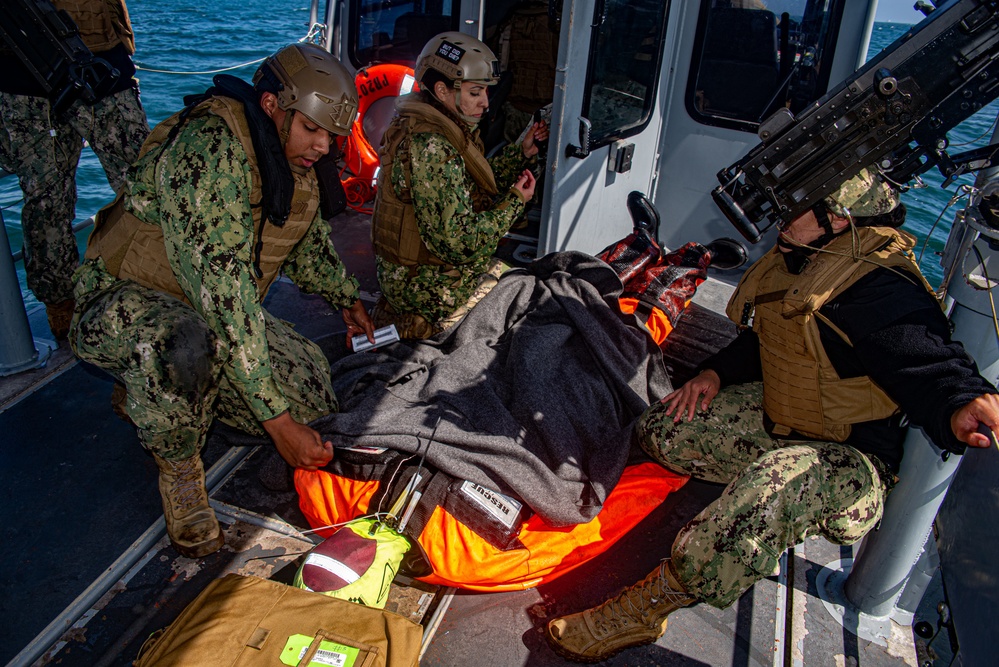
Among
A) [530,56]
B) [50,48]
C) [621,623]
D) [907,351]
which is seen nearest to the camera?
[907,351]

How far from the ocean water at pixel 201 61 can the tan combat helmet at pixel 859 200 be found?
2392 mm

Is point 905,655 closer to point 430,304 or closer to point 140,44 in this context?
point 430,304

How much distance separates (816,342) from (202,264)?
2.10 m

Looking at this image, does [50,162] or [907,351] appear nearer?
[907,351]

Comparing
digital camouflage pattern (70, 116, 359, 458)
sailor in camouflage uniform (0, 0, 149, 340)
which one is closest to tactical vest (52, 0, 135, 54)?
sailor in camouflage uniform (0, 0, 149, 340)

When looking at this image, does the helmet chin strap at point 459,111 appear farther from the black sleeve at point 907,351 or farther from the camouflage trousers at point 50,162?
the black sleeve at point 907,351

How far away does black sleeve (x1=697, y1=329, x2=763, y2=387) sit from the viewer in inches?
113

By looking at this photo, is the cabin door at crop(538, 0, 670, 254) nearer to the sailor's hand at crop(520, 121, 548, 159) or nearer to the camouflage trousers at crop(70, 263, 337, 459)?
the sailor's hand at crop(520, 121, 548, 159)

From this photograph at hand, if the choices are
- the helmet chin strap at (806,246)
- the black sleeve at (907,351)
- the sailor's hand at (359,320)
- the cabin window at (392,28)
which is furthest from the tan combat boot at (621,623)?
the cabin window at (392,28)

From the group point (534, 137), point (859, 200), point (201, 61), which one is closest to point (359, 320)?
point (534, 137)

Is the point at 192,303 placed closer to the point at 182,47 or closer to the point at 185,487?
the point at 185,487

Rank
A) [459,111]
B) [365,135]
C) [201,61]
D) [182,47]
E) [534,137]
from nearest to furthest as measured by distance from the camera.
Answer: [459,111] → [534,137] → [365,135] → [201,61] → [182,47]

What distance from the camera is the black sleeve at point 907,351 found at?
1.96m

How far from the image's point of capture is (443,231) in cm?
324
